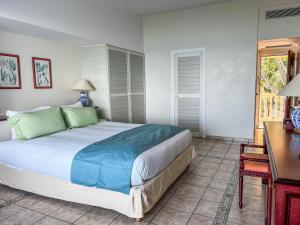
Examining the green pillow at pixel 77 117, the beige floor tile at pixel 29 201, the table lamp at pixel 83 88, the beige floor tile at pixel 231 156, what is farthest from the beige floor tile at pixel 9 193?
the beige floor tile at pixel 231 156

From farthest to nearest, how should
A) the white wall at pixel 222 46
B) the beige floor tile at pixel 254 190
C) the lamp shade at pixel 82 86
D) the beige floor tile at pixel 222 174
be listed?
the white wall at pixel 222 46 < the lamp shade at pixel 82 86 < the beige floor tile at pixel 222 174 < the beige floor tile at pixel 254 190

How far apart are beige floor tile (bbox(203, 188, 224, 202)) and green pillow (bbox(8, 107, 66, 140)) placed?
2.17m

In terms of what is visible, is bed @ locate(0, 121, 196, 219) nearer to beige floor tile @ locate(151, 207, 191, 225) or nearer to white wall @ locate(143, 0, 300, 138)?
beige floor tile @ locate(151, 207, 191, 225)

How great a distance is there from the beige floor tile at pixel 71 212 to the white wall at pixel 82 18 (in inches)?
91.2

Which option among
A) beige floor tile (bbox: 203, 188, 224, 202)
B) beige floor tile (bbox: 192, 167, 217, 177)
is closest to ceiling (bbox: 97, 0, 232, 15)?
beige floor tile (bbox: 192, 167, 217, 177)

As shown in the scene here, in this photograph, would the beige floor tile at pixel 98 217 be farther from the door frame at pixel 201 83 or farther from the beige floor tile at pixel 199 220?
the door frame at pixel 201 83

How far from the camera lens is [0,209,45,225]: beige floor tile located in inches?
85.2

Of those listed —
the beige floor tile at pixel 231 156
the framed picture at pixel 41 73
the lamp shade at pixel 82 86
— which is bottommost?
the beige floor tile at pixel 231 156

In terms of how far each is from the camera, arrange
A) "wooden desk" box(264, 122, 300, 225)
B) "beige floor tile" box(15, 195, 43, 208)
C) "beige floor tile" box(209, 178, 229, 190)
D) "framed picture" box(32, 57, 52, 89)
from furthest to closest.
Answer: "framed picture" box(32, 57, 52, 89) < "beige floor tile" box(209, 178, 229, 190) < "beige floor tile" box(15, 195, 43, 208) < "wooden desk" box(264, 122, 300, 225)

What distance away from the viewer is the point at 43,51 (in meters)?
3.75

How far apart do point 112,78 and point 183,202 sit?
112 inches

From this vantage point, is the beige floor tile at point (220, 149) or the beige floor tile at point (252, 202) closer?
the beige floor tile at point (252, 202)

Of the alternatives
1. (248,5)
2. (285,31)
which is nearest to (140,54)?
(248,5)

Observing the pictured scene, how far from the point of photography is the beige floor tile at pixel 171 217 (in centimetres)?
213
